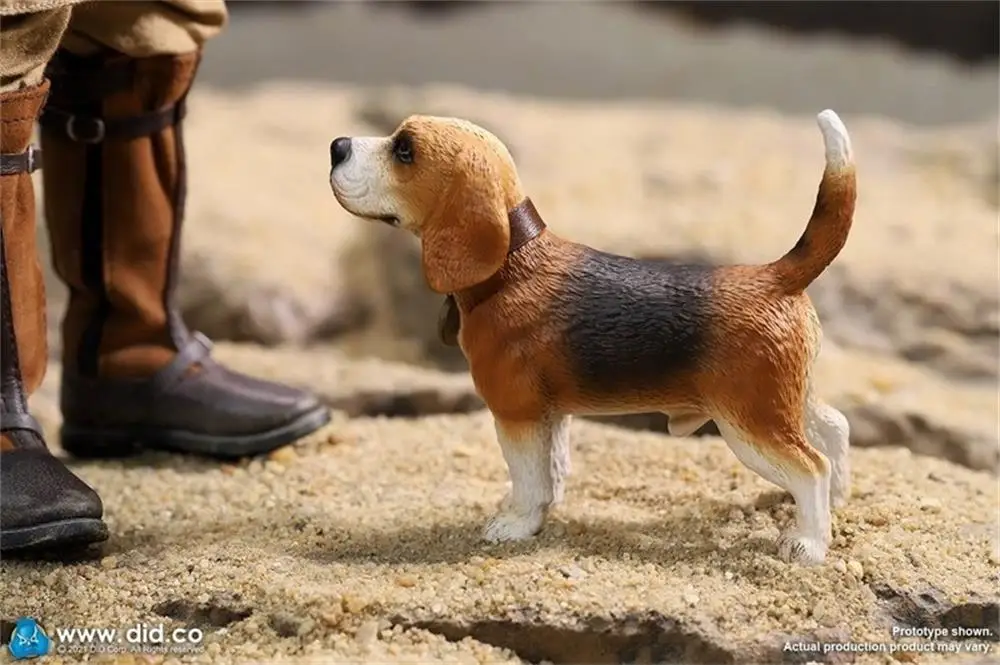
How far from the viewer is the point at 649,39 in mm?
5320

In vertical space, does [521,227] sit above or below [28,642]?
above

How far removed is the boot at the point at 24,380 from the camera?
5.65 feet

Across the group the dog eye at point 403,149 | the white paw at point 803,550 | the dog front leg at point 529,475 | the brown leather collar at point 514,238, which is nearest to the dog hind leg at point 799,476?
the white paw at point 803,550

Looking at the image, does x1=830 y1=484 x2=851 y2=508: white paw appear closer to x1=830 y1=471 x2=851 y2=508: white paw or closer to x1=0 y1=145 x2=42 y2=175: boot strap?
x1=830 y1=471 x2=851 y2=508: white paw

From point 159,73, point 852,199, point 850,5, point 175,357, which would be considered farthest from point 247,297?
point 850,5

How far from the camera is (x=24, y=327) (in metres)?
1.84

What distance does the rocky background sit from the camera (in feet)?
5.14

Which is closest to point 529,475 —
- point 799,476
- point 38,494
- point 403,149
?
point 799,476

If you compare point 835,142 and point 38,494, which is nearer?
point 835,142

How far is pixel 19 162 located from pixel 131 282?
0.47 metres

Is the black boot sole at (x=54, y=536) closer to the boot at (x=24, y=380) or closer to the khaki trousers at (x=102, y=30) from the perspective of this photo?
the boot at (x=24, y=380)

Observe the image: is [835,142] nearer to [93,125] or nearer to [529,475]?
[529,475]

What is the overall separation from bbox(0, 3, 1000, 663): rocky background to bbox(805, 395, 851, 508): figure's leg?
0.09 meters

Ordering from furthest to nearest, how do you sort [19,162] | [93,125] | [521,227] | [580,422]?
[580,422], [93,125], [19,162], [521,227]
